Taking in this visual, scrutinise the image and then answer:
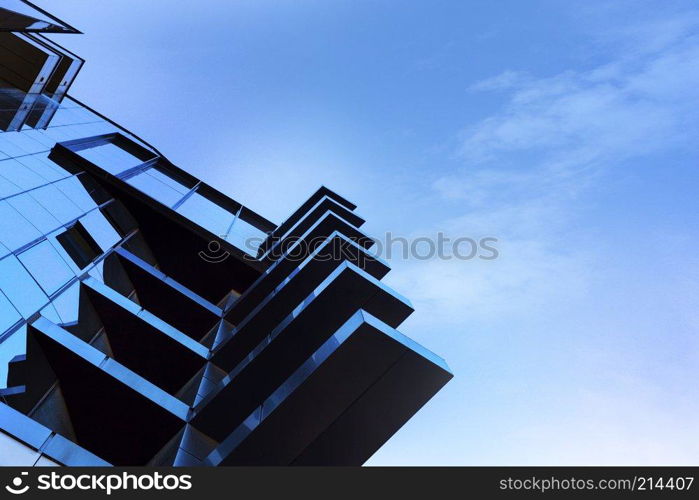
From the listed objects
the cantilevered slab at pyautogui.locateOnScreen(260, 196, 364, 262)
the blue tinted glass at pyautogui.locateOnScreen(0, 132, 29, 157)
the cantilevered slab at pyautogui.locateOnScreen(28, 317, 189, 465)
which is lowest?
the cantilevered slab at pyautogui.locateOnScreen(28, 317, 189, 465)

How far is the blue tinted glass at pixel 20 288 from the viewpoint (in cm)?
898

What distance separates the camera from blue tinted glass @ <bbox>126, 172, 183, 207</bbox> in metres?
18.1

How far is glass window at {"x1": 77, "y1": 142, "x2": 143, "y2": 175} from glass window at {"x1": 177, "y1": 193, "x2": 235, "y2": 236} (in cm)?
205

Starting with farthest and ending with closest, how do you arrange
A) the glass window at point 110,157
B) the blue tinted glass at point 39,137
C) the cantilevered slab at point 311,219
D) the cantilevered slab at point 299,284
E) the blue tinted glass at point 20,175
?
the cantilevered slab at point 311,219 → the glass window at point 110,157 → the blue tinted glass at point 39,137 → the cantilevered slab at point 299,284 → the blue tinted glass at point 20,175

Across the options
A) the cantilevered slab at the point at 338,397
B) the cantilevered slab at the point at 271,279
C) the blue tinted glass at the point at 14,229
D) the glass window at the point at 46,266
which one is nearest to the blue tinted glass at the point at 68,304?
the glass window at the point at 46,266

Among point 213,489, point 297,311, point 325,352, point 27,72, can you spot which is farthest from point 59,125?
point 213,489

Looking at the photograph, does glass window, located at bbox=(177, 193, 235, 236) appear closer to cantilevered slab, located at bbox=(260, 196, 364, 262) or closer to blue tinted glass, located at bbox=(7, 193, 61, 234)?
cantilevered slab, located at bbox=(260, 196, 364, 262)

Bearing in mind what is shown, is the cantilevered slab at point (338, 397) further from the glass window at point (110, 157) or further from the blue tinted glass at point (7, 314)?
the glass window at point (110, 157)

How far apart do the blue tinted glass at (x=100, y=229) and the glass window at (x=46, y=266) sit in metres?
2.39

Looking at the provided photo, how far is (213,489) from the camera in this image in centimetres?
548

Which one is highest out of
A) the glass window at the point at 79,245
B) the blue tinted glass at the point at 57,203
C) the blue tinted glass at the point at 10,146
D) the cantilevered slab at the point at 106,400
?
the blue tinted glass at the point at 10,146

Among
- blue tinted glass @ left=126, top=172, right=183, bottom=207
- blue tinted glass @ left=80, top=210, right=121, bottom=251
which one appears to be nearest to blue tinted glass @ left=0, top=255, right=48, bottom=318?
blue tinted glass @ left=80, top=210, right=121, bottom=251

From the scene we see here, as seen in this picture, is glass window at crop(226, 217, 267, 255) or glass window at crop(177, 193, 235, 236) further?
glass window at crop(226, 217, 267, 255)

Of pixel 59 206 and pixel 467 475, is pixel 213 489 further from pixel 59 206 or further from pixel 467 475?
pixel 59 206
